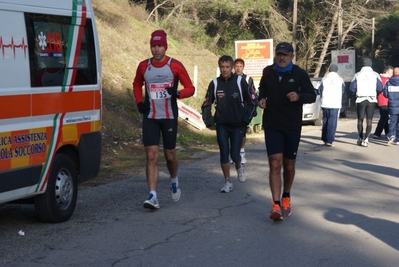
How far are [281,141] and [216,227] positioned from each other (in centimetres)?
123

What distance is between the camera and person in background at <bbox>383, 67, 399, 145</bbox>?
1789 centimetres

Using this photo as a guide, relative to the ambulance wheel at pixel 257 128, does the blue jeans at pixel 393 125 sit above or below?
above

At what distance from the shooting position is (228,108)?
10547 millimetres

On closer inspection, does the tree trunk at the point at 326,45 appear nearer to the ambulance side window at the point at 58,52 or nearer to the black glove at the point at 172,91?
the black glove at the point at 172,91

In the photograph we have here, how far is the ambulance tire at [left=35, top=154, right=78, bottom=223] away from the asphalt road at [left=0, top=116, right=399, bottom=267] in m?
0.14

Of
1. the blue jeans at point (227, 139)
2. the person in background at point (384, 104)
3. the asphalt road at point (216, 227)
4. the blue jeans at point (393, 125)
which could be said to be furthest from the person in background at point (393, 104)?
the blue jeans at point (227, 139)

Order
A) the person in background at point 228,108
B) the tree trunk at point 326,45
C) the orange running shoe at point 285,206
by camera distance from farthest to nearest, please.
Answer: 1. the tree trunk at point 326,45
2. the person in background at point 228,108
3. the orange running shoe at point 285,206

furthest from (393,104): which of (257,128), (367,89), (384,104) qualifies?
(257,128)

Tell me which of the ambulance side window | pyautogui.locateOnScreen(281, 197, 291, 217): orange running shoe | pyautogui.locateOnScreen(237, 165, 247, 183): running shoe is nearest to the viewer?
the ambulance side window

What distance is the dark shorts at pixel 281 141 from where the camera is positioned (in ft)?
27.8

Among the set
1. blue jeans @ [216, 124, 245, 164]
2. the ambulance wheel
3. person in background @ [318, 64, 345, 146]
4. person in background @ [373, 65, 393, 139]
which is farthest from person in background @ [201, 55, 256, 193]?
the ambulance wheel

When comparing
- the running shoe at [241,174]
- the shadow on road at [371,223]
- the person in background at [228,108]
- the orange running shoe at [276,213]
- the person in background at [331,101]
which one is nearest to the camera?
the shadow on road at [371,223]

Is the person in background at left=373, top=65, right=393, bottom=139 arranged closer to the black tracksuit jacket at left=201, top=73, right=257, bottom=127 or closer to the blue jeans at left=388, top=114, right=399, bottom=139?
the blue jeans at left=388, top=114, right=399, bottom=139

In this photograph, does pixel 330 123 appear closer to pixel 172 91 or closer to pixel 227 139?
pixel 227 139
